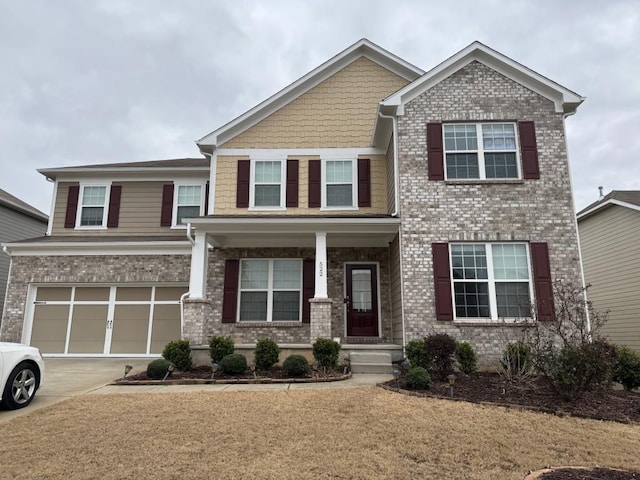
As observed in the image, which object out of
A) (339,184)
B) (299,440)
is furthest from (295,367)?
(339,184)

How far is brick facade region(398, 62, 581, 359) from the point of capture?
955 centimetres

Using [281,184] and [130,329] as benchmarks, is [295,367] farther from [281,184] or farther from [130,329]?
[130,329]

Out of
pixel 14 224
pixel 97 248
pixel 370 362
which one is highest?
pixel 14 224

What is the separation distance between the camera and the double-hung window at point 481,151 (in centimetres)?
1022

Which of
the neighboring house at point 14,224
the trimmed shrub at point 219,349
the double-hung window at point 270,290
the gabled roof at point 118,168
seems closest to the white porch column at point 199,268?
the trimmed shrub at point 219,349

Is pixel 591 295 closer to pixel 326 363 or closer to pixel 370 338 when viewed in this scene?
pixel 370 338

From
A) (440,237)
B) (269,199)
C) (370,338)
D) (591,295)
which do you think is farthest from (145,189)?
(591,295)

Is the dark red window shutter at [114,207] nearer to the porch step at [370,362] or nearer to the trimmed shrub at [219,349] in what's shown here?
the trimmed shrub at [219,349]

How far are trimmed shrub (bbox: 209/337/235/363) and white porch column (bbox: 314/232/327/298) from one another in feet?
7.36

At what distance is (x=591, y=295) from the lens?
14.4m

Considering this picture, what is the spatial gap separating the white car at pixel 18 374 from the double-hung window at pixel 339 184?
24.6 ft

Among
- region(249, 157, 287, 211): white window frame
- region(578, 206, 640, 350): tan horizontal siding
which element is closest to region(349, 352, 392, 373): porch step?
region(249, 157, 287, 211): white window frame

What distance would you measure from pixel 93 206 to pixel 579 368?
1354cm

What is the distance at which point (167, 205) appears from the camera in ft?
44.1
